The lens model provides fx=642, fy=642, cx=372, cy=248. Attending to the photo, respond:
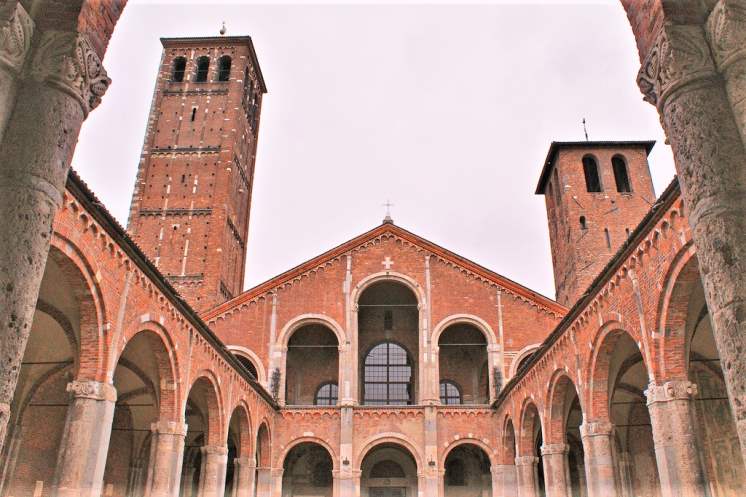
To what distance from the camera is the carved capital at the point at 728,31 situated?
403 centimetres

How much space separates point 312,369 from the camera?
25.1 m

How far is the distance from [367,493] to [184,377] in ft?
42.8

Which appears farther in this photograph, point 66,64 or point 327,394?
point 327,394

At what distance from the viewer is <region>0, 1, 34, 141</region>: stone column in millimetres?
4039

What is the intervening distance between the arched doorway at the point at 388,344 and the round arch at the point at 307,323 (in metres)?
1.70

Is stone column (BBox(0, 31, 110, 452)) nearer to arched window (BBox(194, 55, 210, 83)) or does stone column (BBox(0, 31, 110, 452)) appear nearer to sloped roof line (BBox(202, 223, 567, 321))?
sloped roof line (BBox(202, 223, 567, 321))

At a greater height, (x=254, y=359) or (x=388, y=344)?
(x=388, y=344)

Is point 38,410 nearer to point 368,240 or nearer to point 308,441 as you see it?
point 308,441

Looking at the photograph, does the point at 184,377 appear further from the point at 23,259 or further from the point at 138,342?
the point at 23,259

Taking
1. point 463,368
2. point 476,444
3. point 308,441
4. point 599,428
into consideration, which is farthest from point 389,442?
point 599,428

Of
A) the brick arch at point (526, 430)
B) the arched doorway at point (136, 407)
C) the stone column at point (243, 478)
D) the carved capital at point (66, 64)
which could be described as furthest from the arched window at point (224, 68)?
the carved capital at point (66, 64)

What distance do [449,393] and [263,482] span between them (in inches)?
314

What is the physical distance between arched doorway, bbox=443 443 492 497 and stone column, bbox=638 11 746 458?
20749 millimetres

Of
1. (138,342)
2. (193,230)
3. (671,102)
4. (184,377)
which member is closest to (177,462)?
(184,377)
